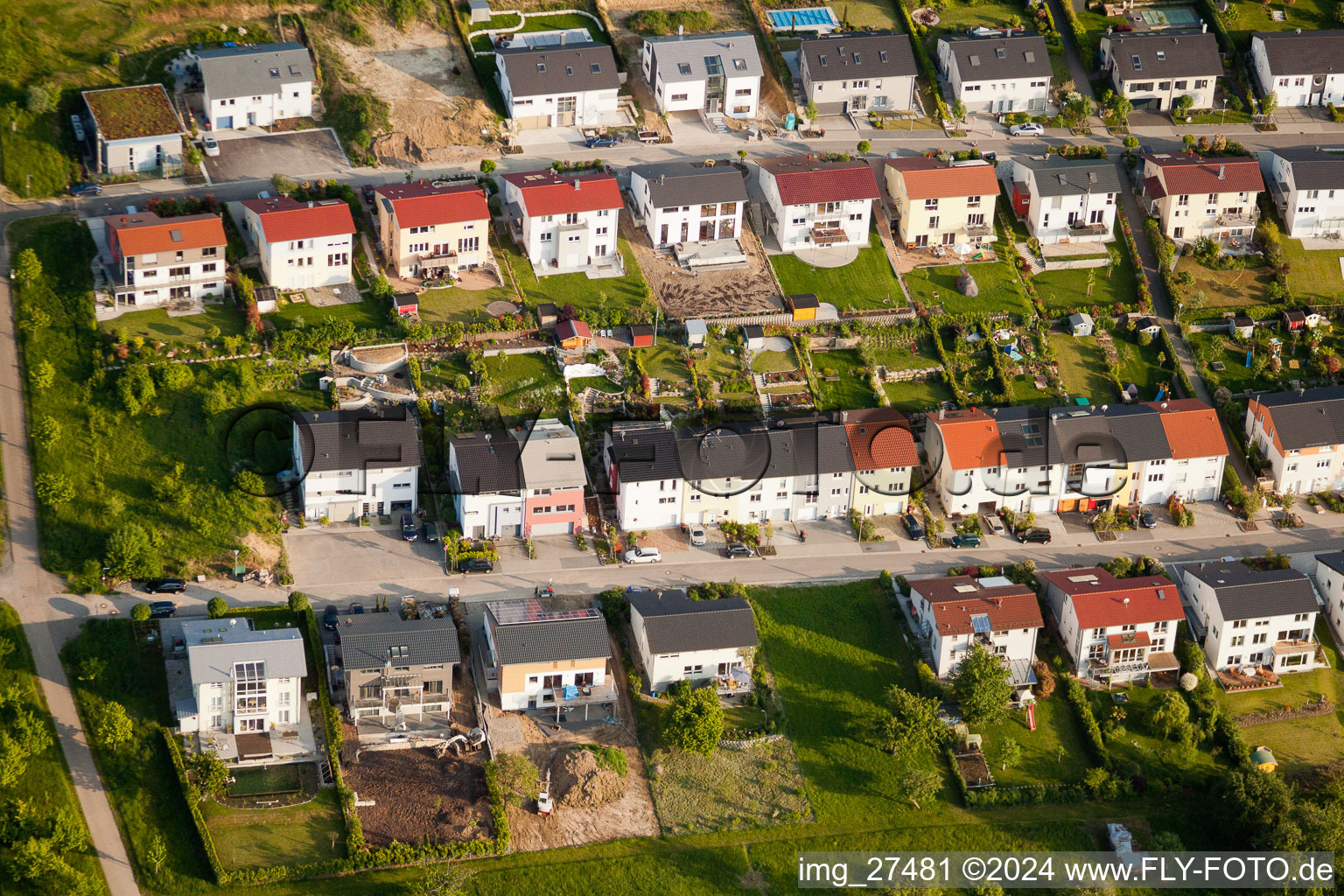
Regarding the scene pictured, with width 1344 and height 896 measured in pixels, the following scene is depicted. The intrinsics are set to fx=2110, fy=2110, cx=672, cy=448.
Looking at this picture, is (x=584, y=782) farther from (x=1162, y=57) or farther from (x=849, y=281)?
Result: (x=1162, y=57)

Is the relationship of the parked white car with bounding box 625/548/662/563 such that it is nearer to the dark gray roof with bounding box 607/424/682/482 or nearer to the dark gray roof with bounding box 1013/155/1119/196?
the dark gray roof with bounding box 607/424/682/482

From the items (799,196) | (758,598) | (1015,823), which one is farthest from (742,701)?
(799,196)

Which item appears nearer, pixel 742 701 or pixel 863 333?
pixel 742 701

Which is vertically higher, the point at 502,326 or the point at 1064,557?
the point at 502,326

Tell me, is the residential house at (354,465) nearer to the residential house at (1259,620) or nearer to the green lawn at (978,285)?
the green lawn at (978,285)

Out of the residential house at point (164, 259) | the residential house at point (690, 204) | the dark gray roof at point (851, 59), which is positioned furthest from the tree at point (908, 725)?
the dark gray roof at point (851, 59)

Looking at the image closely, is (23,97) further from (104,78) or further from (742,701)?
(742,701)
